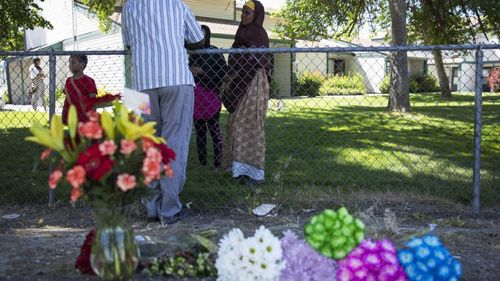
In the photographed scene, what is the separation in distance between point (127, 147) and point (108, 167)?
11cm

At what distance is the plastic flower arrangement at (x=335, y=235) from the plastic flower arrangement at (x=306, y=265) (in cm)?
4

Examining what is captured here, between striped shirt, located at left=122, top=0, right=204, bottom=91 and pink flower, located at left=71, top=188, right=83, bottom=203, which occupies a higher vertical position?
striped shirt, located at left=122, top=0, right=204, bottom=91

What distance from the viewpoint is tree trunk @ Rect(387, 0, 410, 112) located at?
13.2 meters

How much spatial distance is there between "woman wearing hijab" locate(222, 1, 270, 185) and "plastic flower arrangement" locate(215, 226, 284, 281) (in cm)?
254

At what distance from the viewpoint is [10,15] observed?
33.6ft

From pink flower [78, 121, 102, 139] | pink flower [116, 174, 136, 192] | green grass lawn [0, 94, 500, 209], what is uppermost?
pink flower [78, 121, 102, 139]

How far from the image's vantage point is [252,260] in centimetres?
251

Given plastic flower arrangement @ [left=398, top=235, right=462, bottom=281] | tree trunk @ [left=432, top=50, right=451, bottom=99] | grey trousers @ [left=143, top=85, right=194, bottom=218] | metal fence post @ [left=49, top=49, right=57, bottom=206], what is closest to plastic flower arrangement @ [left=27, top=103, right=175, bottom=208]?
plastic flower arrangement @ [left=398, top=235, right=462, bottom=281]

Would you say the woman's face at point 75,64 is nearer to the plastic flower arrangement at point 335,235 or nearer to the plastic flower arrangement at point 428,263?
the plastic flower arrangement at point 335,235

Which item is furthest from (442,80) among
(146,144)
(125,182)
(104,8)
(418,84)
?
(125,182)

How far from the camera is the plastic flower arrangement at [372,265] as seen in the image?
8.16ft

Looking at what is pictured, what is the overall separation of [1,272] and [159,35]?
A: 192cm

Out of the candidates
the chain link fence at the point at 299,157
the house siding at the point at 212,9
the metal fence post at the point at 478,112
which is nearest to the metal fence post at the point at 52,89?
the chain link fence at the point at 299,157

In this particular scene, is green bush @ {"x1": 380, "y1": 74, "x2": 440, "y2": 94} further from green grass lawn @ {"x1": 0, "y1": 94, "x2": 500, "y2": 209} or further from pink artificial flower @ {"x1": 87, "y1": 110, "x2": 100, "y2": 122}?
pink artificial flower @ {"x1": 87, "y1": 110, "x2": 100, "y2": 122}
